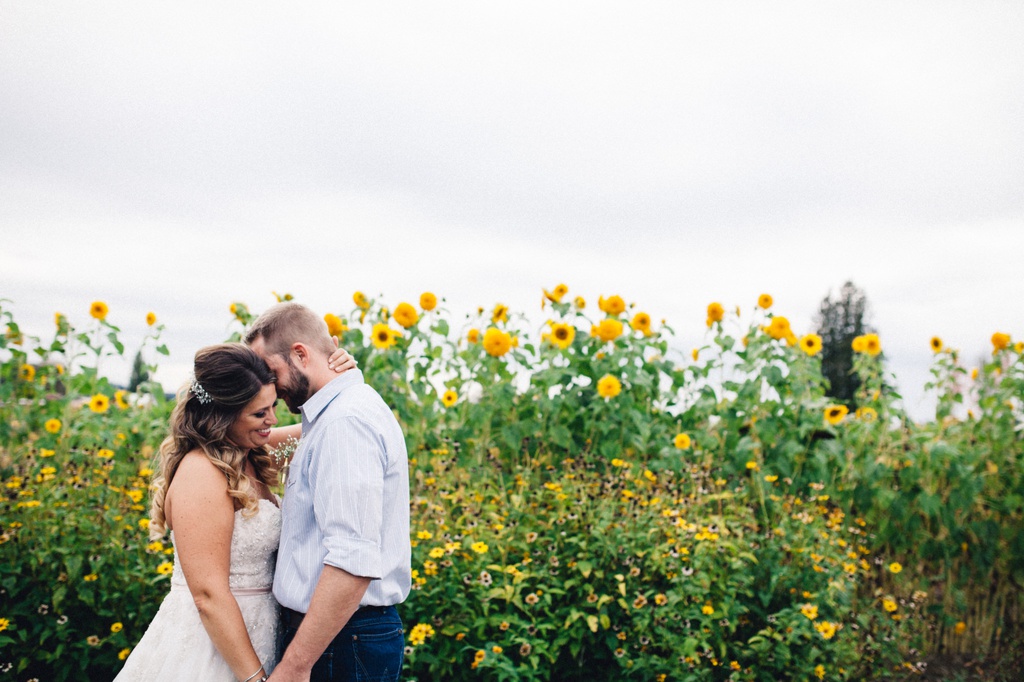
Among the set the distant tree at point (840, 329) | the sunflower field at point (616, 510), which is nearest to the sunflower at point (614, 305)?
the sunflower field at point (616, 510)

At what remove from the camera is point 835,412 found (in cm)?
483

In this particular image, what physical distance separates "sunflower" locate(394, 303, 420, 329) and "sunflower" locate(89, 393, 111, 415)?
1.85m

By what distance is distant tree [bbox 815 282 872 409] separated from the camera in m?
13.5

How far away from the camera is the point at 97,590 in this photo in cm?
342

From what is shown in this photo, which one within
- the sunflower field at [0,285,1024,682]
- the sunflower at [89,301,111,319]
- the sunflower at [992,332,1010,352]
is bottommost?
the sunflower field at [0,285,1024,682]

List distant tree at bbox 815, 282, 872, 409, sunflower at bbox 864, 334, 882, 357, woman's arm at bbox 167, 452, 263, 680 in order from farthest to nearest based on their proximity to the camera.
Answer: distant tree at bbox 815, 282, 872, 409, sunflower at bbox 864, 334, 882, 357, woman's arm at bbox 167, 452, 263, 680

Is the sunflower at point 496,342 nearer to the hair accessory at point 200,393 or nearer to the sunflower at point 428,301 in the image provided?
the sunflower at point 428,301

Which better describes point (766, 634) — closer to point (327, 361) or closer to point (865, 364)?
point (327, 361)

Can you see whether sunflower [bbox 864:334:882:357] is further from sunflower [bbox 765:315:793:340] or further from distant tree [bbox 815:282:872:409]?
distant tree [bbox 815:282:872:409]

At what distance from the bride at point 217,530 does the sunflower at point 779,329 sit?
3.58m

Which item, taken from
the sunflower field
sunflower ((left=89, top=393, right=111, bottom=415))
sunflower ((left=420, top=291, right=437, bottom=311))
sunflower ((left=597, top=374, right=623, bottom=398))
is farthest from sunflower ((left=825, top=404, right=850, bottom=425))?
sunflower ((left=89, top=393, right=111, bottom=415))

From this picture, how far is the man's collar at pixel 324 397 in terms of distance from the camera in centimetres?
211

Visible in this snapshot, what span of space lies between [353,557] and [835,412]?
3743mm

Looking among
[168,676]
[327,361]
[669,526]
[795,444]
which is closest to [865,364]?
[795,444]
